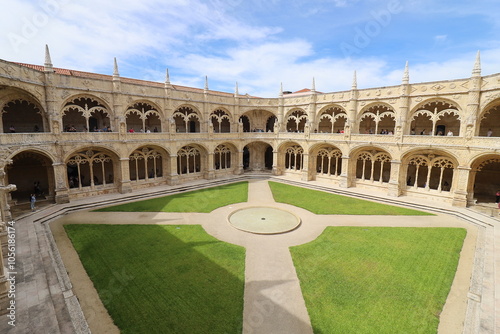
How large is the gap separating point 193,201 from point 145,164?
747cm

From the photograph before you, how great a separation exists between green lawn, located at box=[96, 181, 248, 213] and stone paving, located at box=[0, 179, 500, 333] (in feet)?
7.55

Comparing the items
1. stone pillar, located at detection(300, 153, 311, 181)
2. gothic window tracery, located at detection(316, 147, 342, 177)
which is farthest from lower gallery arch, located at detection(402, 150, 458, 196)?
stone pillar, located at detection(300, 153, 311, 181)

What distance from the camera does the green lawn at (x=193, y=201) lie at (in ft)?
63.5

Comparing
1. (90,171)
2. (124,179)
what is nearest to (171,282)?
(124,179)

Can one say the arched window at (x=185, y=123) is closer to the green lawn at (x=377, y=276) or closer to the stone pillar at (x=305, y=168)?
the stone pillar at (x=305, y=168)

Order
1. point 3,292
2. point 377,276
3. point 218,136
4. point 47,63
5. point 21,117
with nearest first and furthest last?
point 3,292
point 377,276
point 47,63
point 21,117
point 218,136

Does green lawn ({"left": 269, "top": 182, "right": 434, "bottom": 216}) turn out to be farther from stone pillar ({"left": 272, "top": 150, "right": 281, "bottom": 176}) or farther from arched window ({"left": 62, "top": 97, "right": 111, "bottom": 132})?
arched window ({"left": 62, "top": 97, "right": 111, "bottom": 132})

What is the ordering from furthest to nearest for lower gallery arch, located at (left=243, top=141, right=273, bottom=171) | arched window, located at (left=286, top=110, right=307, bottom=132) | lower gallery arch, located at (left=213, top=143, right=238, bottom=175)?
lower gallery arch, located at (left=243, top=141, right=273, bottom=171) < arched window, located at (left=286, top=110, right=307, bottom=132) < lower gallery arch, located at (left=213, top=143, right=238, bottom=175)

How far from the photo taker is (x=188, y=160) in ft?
96.8

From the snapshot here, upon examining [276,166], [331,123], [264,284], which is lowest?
[264,284]

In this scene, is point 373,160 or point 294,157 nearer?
point 373,160

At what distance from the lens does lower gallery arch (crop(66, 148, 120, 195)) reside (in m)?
21.4

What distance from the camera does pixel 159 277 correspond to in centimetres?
1064

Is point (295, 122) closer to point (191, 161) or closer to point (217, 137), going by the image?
point (217, 137)
